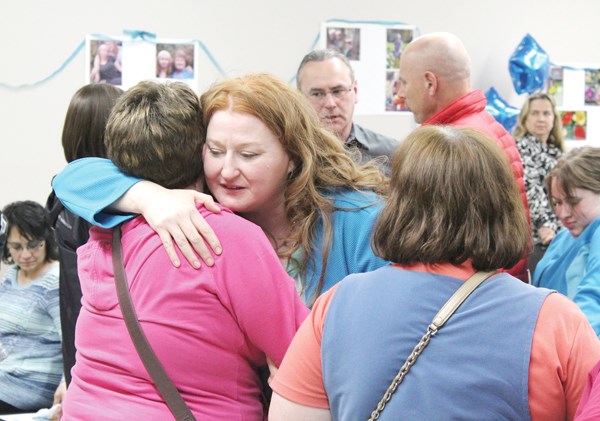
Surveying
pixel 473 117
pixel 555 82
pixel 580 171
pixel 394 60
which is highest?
pixel 394 60

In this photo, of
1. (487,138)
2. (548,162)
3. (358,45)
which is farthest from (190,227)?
(548,162)

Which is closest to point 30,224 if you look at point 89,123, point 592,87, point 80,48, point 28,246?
point 28,246

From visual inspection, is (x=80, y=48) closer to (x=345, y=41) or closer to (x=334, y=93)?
(x=345, y=41)

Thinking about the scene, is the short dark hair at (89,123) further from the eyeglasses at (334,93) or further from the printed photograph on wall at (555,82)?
the printed photograph on wall at (555,82)

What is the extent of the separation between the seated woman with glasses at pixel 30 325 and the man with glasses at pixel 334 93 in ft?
3.47

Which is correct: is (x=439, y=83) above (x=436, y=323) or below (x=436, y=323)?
above

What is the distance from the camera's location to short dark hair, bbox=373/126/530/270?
3.71 feet

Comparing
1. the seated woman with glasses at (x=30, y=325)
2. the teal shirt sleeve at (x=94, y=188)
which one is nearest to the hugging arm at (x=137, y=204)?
the teal shirt sleeve at (x=94, y=188)

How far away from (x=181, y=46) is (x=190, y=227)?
2.61 meters

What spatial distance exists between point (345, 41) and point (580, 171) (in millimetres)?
1893

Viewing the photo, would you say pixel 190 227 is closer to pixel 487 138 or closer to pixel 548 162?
pixel 487 138

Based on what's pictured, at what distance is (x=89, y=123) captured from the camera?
200 centimetres

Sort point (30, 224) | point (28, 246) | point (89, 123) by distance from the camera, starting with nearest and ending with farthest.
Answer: point (89, 123)
point (28, 246)
point (30, 224)

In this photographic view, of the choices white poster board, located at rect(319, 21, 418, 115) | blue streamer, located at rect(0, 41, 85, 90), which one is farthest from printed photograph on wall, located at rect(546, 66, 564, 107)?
blue streamer, located at rect(0, 41, 85, 90)
